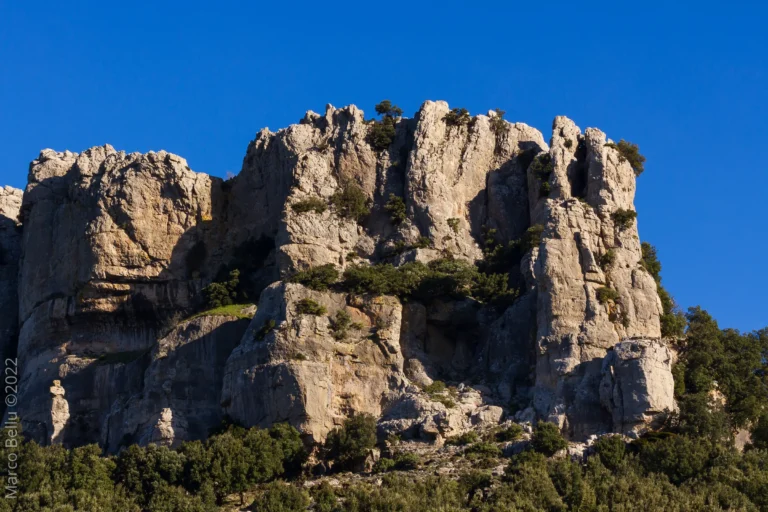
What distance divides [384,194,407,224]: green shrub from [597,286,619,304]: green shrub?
39.7 feet

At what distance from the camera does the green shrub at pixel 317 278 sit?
254ft

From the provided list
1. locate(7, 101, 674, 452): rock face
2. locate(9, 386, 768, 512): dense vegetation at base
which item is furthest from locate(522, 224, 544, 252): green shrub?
locate(9, 386, 768, 512): dense vegetation at base

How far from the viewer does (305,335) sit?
74625mm

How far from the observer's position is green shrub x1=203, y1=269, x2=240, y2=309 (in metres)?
82.4

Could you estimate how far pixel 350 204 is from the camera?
8381 centimetres

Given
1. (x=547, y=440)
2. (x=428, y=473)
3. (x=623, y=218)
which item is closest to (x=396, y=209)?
(x=623, y=218)

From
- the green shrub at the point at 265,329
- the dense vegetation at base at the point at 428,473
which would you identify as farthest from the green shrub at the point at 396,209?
the dense vegetation at base at the point at 428,473

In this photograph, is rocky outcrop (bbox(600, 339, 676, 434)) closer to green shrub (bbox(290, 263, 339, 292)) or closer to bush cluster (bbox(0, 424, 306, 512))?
bush cluster (bbox(0, 424, 306, 512))

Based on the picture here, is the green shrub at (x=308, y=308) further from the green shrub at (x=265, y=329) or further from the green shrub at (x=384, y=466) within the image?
the green shrub at (x=384, y=466)

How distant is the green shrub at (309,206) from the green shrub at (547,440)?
1909 cm

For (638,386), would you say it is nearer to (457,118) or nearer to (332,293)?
(332,293)

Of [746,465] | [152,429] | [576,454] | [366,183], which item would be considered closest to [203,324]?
[152,429]

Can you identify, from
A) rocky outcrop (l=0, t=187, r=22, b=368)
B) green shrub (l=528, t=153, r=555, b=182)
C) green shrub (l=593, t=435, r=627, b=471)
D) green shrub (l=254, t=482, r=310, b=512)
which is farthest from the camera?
rocky outcrop (l=0, t=187, r=22, b=368)

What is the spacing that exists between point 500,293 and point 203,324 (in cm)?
1426
